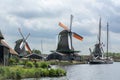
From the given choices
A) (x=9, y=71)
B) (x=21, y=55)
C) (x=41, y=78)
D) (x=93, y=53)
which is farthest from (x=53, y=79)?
(x=93, y=53)

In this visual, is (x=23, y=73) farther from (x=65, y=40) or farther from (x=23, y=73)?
(x=65, y=40)

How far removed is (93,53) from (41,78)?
128 m

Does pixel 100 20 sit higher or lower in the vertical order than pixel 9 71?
higher

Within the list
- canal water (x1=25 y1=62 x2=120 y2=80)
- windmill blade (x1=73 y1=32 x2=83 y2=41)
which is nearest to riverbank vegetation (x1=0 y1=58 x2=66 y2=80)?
canal water (x1=25 y1=62 x2=120 y2=80)

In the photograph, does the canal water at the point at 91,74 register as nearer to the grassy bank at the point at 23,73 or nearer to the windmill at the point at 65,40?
the grassy bank at the point at 23,73

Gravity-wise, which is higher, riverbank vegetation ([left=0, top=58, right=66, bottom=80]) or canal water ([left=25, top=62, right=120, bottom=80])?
riverbank vegetation ([left=0, top=58, right=66, bottom=80])

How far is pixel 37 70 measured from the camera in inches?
2296

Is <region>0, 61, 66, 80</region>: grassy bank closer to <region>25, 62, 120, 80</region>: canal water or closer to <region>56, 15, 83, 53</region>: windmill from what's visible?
<region>25, 62, 120, 80</region>: canal water

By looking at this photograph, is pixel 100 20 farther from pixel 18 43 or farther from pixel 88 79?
pixel 88 79

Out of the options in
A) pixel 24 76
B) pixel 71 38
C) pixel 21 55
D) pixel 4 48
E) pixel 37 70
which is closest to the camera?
pixel 24 76

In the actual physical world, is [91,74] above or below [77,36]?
below

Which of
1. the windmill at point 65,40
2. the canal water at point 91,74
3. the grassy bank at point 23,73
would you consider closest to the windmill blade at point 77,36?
the windmill at point 65,40

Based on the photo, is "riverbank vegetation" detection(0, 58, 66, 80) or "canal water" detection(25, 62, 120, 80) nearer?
"riverbank vegetation" detection(0, 58, 66, 80)

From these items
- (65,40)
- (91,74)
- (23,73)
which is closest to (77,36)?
(65,40)
